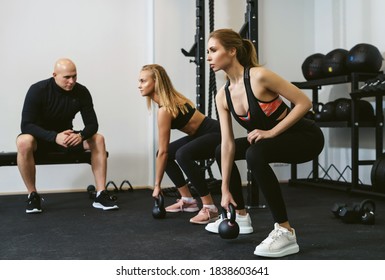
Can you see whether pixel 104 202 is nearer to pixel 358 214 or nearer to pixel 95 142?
pixel 95 142

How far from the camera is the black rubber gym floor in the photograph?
1968 millimetres

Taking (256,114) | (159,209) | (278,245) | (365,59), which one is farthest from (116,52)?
(278,245)

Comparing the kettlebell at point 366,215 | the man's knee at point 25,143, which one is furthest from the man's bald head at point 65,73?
the kettlebell at point 366,215

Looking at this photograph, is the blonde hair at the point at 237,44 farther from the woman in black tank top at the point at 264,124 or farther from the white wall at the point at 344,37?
the white wall at the point at 344,37

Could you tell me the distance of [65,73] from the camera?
321 cm

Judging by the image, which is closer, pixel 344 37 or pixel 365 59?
pixel 365 59

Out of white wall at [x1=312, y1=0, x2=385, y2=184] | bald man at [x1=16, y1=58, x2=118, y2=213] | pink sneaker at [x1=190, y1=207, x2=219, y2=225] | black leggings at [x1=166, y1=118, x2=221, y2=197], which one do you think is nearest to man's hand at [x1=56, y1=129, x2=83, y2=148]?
bald man at [x1=16, y1=58, x2=118, y2=213]

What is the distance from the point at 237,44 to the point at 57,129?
1793 millimetres

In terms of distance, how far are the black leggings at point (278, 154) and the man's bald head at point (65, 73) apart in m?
1.74

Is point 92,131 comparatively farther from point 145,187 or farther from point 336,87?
point 336,87

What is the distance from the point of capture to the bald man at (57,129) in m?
3.14

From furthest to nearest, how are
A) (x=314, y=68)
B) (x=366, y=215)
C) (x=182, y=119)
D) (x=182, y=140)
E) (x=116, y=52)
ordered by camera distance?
1. (x=116, y=52)
2. (x=314, y=68)
3. (x=182, y=140)
4. (x=182, y=119)
5. (x=366, y=215)

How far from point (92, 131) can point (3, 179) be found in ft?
4.10

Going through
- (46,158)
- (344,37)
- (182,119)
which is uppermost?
(344,37)
